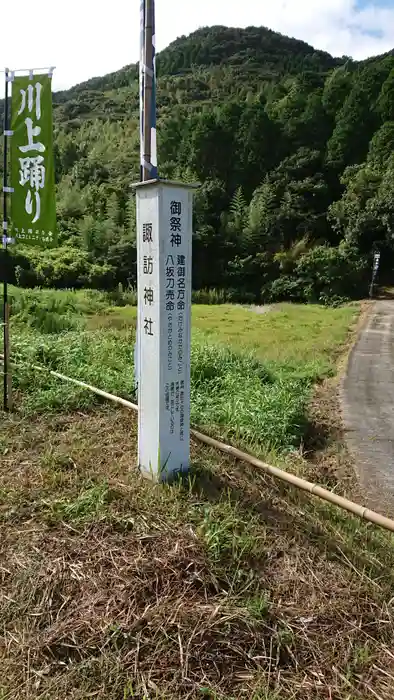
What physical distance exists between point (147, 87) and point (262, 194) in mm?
30052

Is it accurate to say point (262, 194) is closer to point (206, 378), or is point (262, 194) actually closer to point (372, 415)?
point (372, 415)

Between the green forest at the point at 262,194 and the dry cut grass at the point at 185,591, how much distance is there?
2211 cm

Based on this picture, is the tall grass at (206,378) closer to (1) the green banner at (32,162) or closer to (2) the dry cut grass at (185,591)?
(2) the dry cut grass at (185,591)

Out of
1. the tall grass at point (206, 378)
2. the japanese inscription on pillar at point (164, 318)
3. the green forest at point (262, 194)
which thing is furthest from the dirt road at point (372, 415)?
the green forest at point (262, 194)

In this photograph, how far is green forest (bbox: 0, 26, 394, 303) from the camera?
25578 millimetres

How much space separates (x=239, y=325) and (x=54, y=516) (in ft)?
41.5

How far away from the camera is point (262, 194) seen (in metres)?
32.2

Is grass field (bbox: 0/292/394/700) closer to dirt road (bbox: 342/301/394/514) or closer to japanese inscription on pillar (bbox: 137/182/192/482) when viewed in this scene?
japanese inscription on pillar (bbox: 137/182/192/482)

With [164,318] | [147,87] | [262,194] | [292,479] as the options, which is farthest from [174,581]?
[262,194]

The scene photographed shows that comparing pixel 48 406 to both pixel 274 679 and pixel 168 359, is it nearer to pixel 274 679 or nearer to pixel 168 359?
pixel 168 359

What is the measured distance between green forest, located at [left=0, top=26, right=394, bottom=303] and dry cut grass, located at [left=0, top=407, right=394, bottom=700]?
22111 millimetres

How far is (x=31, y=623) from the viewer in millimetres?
Answer: 1964

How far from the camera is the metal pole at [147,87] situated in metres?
3.45

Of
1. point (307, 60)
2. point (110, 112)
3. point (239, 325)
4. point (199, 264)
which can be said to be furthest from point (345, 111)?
point (307, 60)
